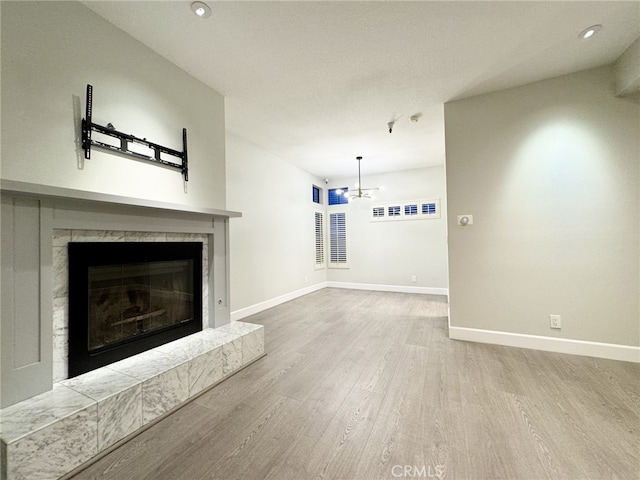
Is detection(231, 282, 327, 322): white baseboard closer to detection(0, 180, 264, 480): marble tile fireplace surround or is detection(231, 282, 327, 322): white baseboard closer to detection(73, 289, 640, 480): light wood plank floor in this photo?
detection(73, 289, 640, 480): light wood plank floor

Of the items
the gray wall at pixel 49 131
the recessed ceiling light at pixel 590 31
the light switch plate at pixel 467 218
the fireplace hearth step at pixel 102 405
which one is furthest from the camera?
the light switch plate at pixel 467 218

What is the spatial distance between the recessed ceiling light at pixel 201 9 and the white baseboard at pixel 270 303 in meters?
3.52

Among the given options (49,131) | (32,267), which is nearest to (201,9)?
(49,131)

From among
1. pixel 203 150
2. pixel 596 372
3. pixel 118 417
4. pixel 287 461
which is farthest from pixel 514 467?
pixel 203 150

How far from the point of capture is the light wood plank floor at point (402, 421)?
1.35 metres

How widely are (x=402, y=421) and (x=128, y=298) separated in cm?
236

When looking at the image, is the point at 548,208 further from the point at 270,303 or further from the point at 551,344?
the point at 270,303

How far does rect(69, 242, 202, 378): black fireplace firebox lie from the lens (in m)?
1.76

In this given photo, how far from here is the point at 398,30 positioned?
2047 millimetres

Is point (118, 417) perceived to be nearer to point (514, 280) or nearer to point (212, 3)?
point (212, 3)

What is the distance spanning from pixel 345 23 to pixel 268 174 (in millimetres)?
3135

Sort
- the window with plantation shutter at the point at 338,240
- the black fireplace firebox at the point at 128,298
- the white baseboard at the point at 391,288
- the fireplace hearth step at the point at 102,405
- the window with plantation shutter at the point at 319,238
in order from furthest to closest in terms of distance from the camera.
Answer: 1. the window with plantation shutter at the point at 338,240
2. the window with plantation shutter at the point at 319,238
3. the white baseboard at the point at 391,288
4. the black fireplace firebox at the point at 128,298
5. the fireplace hearth step at the point at 102,405

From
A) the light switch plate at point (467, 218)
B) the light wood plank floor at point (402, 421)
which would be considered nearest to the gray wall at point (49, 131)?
the light wood plank floor at point (402, 421)

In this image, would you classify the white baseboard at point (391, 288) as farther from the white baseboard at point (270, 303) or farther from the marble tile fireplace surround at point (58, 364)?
the marble tile fireplace surround at point (58, 364)
